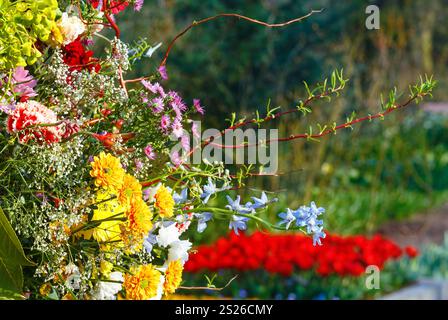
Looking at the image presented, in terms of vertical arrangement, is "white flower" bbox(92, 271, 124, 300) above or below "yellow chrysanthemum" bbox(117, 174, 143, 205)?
below

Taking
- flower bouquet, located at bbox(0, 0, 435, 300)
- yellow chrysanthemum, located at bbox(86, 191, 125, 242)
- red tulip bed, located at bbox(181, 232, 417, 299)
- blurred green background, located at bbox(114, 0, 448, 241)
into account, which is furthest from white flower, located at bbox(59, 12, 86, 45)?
blurred green background, located at bbox(114, 0, 448, 241)

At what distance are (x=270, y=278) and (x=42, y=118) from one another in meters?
3.60

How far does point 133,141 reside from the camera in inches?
73.2

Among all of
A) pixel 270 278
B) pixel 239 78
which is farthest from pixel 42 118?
pixel 239 78

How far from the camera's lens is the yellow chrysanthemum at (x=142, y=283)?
1.79 meters

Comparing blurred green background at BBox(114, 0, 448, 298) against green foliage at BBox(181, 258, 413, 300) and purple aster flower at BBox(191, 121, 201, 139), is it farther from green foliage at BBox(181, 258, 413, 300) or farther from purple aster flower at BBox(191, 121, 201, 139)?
purple aster flower at BBox(191, 121, 201, 139)

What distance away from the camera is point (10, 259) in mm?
1646

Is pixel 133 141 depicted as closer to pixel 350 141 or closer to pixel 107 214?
pixel 107 214

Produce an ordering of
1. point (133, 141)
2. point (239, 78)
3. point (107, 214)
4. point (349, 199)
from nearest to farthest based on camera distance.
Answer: point (107, 214)
point (133, 141)
point (349, 199)
point (239, 78)

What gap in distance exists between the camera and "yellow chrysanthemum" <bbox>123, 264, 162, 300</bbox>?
1.79 m

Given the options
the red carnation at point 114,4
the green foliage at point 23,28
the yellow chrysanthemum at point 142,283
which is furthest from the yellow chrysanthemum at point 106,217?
the red carnation at point 114,4

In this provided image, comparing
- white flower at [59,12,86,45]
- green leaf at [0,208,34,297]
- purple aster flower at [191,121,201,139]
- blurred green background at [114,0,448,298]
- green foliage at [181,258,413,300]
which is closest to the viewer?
green leaf at [0,208,34,297]

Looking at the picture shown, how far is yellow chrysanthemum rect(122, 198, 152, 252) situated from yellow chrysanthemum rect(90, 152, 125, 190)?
0.20 ft

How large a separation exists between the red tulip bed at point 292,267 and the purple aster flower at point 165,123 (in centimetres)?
306
